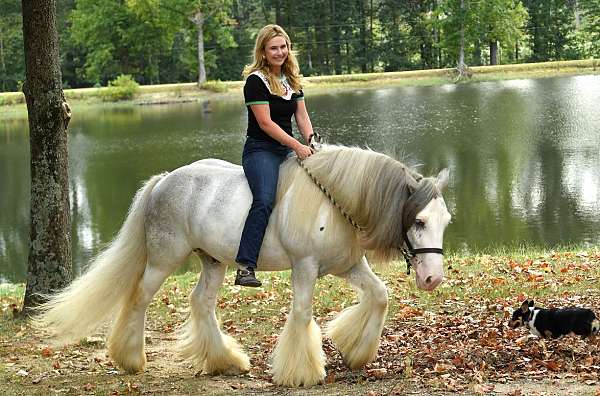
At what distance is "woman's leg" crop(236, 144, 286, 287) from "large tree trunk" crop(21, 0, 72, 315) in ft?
11.5

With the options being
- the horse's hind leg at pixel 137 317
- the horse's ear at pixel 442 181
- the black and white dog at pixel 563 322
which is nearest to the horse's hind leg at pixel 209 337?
the horse's hind leg at pixel 137 317

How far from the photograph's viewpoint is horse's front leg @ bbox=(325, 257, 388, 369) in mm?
6773

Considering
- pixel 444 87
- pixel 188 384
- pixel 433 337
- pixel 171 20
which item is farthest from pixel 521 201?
pixel 171 20

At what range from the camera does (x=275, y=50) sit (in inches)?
266

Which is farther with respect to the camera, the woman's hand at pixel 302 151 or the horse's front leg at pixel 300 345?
the woman's hand at pixel 302 151

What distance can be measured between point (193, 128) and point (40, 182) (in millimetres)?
33077

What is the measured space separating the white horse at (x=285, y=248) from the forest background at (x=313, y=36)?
58624mm

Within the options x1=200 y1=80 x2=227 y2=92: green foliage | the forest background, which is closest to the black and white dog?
x1=200 y1=80 x2=227 y2=92: green foliage

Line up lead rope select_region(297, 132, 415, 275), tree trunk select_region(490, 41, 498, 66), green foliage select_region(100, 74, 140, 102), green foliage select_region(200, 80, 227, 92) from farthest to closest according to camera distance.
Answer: tree trunk select_region(490, 41, 498, 66) < green foliage select_region(200, 80, 227, 92) < green foliage select_region(100, 74, 140, 102) < lead rope select_region(297, 132, 415, 275)

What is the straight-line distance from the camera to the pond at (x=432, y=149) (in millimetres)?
18656

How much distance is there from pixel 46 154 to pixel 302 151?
379cm

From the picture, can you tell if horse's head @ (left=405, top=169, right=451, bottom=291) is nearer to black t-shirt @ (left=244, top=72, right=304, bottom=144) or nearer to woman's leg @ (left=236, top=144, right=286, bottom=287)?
woman's leg @ (left=236, top=144, right=286, bottom=287)

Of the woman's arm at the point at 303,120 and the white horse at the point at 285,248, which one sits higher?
the woman's arm at the point at 303,120

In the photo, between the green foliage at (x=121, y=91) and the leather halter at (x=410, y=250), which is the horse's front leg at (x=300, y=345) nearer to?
the leather halter at (x=410, y=250)
